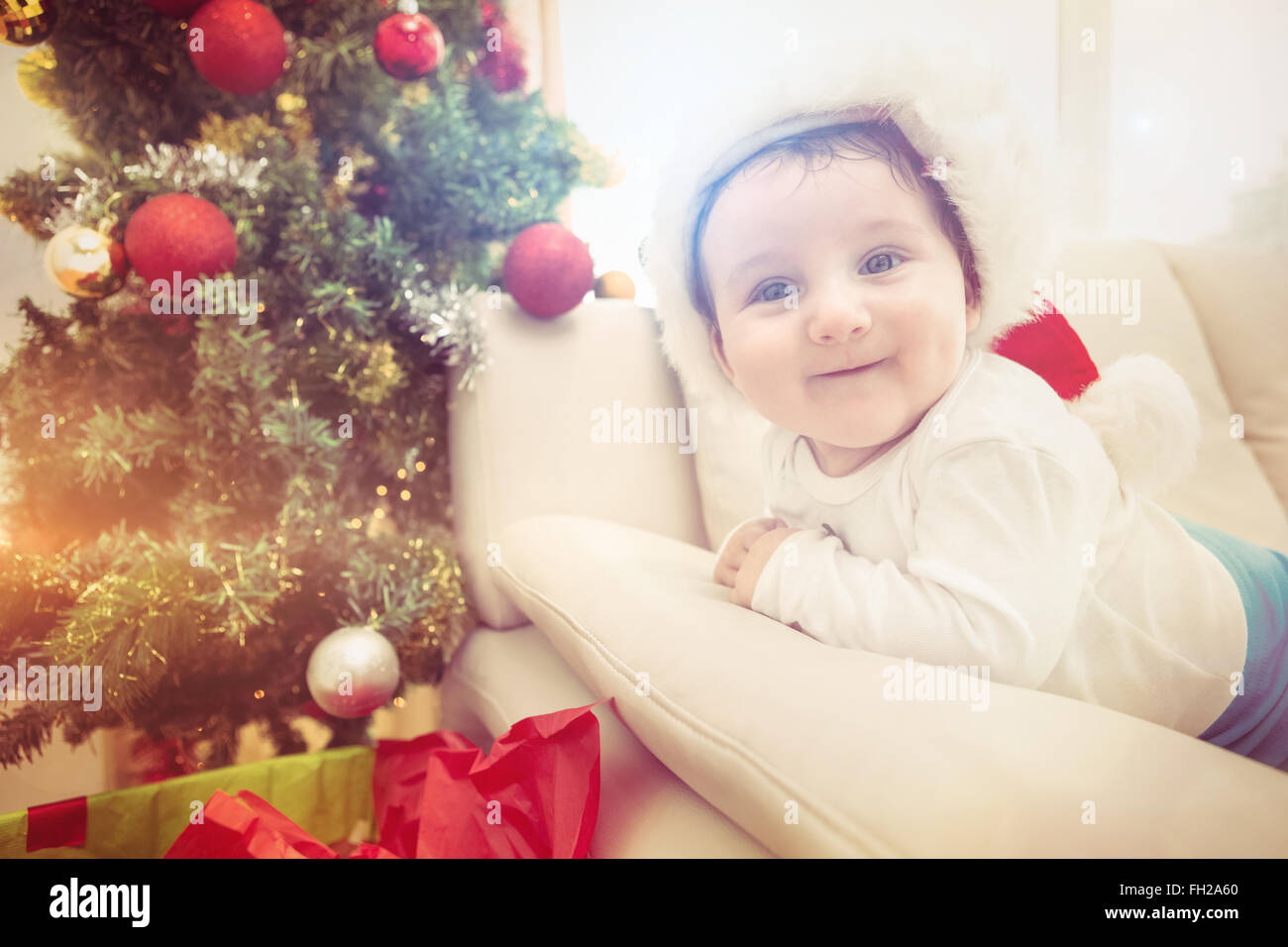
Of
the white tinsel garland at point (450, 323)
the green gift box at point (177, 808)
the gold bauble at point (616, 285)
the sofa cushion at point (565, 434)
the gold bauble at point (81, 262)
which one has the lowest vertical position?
the green gift box at point (177, 808)

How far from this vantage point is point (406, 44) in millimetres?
800

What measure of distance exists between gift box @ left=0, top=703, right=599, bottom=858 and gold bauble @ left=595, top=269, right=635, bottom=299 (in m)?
0.64

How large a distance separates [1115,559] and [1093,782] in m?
0.18

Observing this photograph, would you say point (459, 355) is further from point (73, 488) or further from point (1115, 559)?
point (1115, 559)

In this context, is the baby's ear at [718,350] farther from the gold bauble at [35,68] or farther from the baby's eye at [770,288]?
the gold bauble at [35,68]

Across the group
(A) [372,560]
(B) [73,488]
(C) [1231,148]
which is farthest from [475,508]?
(C) [1231,148]

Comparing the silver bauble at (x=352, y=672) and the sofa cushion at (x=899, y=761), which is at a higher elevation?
the sofa cushion at (x=899, y=761)

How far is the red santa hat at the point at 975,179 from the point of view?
44 centimetres

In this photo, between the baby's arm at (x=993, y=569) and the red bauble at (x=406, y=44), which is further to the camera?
the red bauble at (x=406, y=44)

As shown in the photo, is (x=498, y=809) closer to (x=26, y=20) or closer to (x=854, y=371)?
(x=854, y=371)

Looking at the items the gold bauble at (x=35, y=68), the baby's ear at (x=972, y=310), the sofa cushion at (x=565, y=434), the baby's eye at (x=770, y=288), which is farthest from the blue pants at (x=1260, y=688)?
the gold bauble at (x=35, y=68)

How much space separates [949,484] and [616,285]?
2.35ft

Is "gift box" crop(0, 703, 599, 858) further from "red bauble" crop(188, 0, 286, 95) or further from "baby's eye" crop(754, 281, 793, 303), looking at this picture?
"red bauble" crop(188, 0, 286, 95)
